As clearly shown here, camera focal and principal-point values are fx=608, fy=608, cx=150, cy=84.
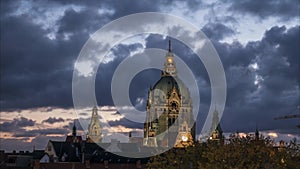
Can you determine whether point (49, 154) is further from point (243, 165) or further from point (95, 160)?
point (243, 165)

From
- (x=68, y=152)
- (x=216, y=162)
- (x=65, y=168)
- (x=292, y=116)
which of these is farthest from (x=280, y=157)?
(x=68, y=152)

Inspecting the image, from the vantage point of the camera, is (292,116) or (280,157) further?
(292,116)

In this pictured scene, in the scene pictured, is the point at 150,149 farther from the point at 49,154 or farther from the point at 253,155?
the point at 253,155

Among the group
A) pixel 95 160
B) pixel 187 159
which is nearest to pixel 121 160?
pixel 95 160

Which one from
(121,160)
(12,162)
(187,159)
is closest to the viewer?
(187,159)

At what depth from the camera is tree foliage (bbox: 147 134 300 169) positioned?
74.9 m

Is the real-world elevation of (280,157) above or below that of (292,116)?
below

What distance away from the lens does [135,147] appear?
197 meters

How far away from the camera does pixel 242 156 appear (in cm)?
7606

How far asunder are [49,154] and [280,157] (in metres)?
124

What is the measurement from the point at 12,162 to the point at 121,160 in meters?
36.3

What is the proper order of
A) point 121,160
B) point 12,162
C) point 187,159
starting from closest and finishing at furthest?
point 187,159 < point 121,160 < point 12,162

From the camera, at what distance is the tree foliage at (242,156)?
74.9m

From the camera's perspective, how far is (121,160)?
570 ft
